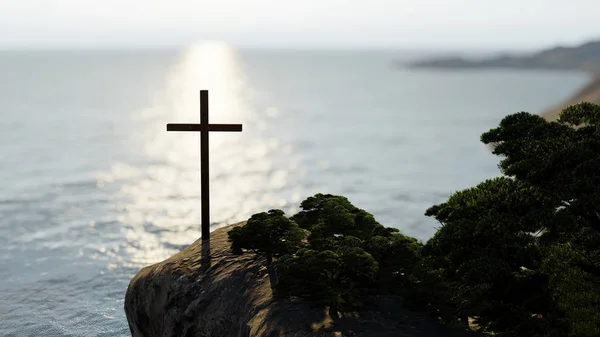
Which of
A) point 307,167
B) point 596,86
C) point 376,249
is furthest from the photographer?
A: point 596,86

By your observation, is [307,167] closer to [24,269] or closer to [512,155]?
[24,269]

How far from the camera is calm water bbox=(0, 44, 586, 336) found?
35.4 meters

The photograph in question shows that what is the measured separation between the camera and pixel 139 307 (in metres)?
20.2

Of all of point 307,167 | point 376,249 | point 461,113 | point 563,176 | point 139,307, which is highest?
point 461,113

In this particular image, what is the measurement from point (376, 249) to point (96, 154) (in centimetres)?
7343

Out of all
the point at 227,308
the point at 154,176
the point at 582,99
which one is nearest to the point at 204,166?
the point at 227,308

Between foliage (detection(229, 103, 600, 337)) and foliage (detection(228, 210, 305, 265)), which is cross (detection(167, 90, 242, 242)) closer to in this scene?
foliage (detection(228, 210, 305, 265))

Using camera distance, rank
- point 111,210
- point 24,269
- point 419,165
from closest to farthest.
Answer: point 24,269 → point 111,210 → point 419,165

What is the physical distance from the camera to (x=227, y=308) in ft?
57.6

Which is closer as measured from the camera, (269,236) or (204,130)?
(269,236)

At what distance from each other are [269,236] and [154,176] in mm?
51926

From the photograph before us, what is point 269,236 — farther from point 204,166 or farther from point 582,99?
point 582,99

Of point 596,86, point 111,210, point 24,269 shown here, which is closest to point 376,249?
point 24,269

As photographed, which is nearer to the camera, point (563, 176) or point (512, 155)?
point (563, 176)
